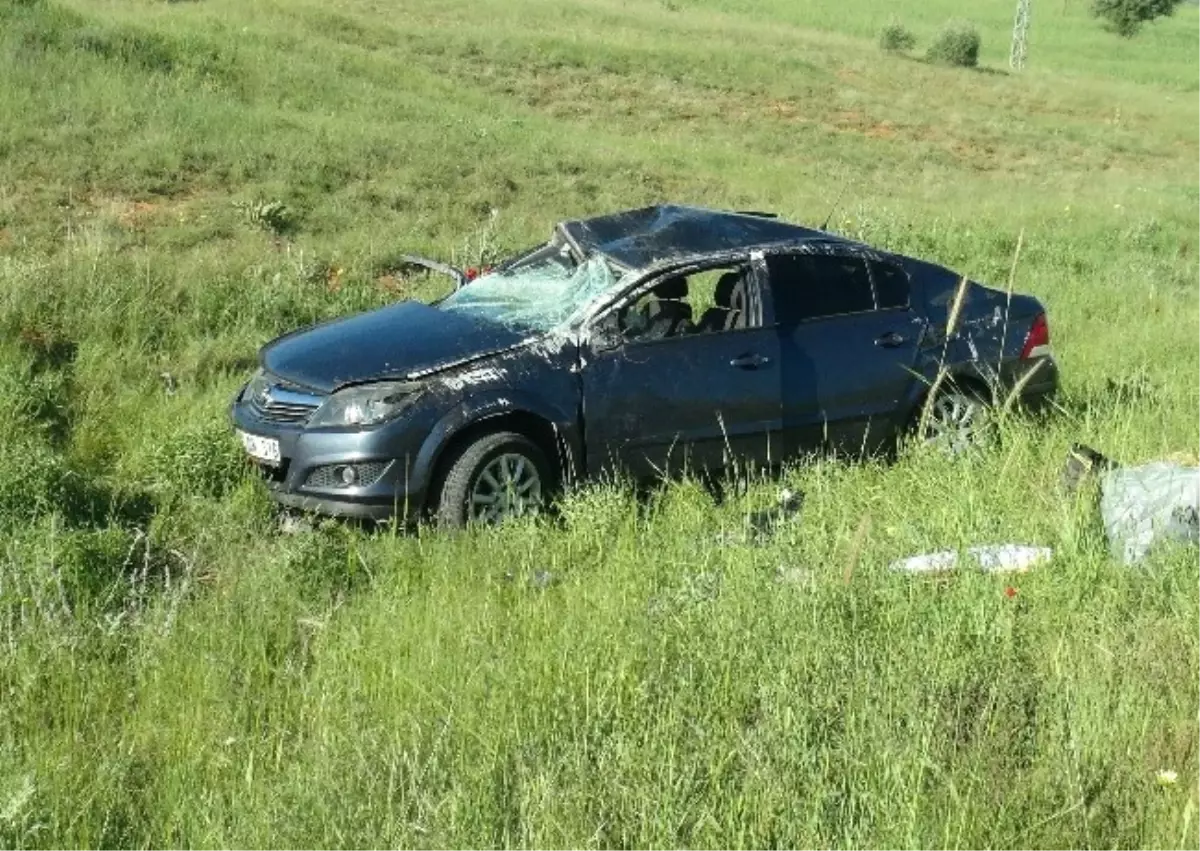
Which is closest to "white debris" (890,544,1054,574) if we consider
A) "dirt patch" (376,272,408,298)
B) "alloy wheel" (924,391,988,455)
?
"alloy wheel" (924,391,988,455)

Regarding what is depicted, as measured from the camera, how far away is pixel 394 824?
3254 millimetres

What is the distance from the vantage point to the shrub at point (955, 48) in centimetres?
4566

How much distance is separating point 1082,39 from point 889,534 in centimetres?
6867

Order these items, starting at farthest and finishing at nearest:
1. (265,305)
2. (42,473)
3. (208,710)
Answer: (265,305) < (42,473) < (208,710)

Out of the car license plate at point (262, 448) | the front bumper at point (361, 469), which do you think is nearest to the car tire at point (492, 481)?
the front bumper at point (361, 469)

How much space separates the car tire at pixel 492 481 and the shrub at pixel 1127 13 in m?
71.9

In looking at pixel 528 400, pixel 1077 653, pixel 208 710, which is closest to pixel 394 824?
pixel 208 710

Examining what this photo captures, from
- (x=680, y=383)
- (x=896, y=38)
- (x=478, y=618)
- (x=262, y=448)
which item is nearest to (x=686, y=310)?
(x=680, y=383)

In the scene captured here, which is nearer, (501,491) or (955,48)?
(501,491)

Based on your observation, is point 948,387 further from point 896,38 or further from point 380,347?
point 896,38

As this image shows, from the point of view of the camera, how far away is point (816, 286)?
7238mm

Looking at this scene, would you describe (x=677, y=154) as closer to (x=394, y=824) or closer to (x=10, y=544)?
(x=10, y=544)

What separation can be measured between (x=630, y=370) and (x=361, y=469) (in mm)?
1396

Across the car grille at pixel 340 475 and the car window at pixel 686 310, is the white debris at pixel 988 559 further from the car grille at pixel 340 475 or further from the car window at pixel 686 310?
the car grille at pixel 340 475
